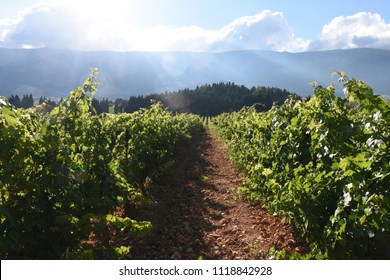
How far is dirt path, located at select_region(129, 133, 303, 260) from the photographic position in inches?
236

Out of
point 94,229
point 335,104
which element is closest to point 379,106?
point 335,104

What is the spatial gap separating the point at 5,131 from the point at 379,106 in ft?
13.6

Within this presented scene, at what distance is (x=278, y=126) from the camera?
729cm

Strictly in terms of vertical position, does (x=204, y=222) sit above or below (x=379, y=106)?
below

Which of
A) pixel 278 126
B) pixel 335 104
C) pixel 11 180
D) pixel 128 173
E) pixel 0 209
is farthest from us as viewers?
pixel 128 173

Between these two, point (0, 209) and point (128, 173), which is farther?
point (128, 173)

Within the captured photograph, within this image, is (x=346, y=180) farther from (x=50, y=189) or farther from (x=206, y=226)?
(x=206, y=226)

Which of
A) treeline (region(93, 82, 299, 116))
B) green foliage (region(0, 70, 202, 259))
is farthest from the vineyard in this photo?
treeline (region(93, 82, 299, 116))

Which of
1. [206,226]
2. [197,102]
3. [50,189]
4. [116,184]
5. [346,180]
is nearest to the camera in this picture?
[346,180]

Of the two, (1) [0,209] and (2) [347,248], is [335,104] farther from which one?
(1) [0,209]

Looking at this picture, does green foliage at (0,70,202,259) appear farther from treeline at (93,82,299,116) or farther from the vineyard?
treeline at (93,82,299,116)

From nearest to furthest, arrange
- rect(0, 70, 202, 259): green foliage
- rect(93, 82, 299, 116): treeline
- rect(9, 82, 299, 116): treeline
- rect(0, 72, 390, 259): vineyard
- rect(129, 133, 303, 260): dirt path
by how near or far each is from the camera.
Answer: rect(0, 72, 390, 259): vineyard < rect(0, 70, 202, 259): green foliage < rect(129, 133, 303, 260): dirt path < rect(9, 82, 299, 116): treeline < rect(93, 82, 299, 116): treeline

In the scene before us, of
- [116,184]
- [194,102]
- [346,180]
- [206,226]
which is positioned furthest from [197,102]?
Answer: [346,180]

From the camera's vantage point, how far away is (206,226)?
733 cm
